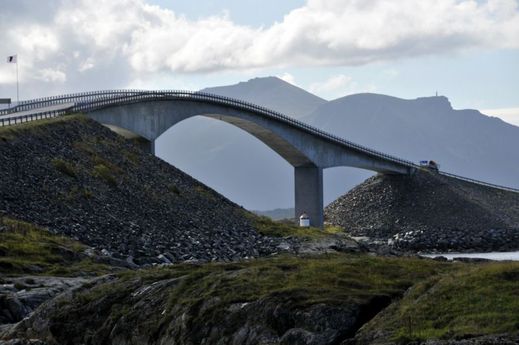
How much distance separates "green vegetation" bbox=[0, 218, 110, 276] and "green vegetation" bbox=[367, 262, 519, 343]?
23427 millimetres

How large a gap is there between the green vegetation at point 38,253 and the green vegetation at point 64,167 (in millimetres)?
14994

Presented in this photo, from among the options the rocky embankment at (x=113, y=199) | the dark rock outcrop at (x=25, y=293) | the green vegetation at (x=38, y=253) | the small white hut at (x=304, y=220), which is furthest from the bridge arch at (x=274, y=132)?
the dark rock outcrop at (x=25, y=293)

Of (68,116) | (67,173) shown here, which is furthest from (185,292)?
(68,116)

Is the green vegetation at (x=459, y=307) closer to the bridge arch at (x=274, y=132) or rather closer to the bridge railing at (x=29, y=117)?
the bridge railing at (x=29, y=117)

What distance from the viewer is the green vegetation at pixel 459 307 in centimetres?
1665

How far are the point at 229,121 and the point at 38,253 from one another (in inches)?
3047

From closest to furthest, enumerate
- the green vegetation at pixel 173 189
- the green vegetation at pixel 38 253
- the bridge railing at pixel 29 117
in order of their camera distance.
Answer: the green vegetation at pixel 38 253 < the green vegetation at pixel 173 189 < the bridge railing at pixel 29 117

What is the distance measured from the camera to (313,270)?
2153 cm

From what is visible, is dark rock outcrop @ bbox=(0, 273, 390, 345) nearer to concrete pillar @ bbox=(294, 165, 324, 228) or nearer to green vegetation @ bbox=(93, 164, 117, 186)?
green vegetation @ bbox=(93, 164, 117, 186)

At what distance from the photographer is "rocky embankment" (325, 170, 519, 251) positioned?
118m

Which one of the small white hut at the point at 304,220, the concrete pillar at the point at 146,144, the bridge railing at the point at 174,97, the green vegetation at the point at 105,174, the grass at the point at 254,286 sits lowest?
the grass at the point at 254,286

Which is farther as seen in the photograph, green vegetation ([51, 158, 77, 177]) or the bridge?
the bridge

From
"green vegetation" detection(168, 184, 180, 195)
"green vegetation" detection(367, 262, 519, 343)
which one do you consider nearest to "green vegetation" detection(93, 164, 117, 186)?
"green vegetation" detection(168, 184, 180, 195)

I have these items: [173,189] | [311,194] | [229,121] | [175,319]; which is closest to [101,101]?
[173,189]
